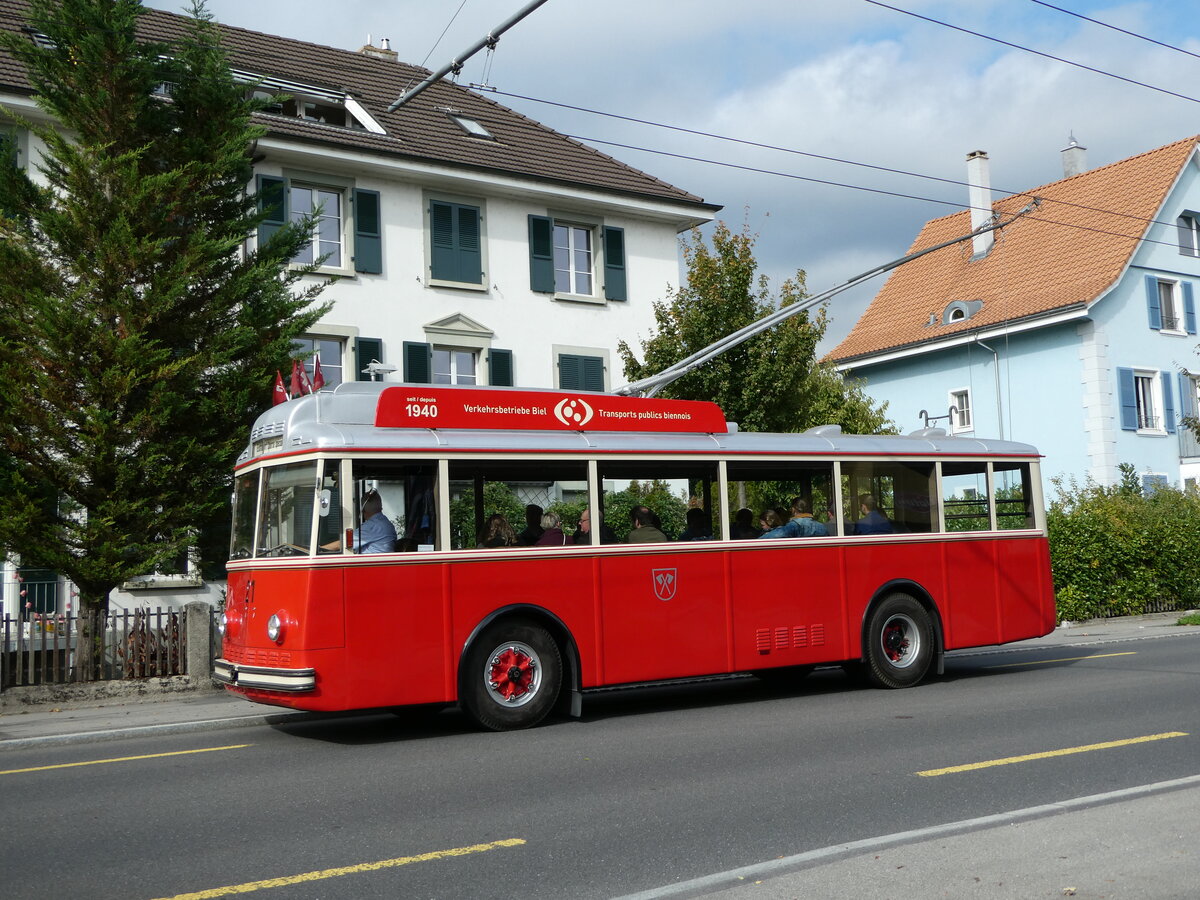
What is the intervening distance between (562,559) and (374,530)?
1.81m

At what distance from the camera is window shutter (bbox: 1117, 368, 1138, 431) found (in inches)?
1411

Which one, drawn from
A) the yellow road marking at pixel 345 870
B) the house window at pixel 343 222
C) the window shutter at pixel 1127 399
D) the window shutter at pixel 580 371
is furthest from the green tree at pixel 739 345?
the yellow road marking at pixel 345 870

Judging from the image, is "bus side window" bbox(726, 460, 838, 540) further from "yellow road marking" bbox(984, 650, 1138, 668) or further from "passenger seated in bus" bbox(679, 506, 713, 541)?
"yellow road marking" bbox(984, 650, 1138, 668)

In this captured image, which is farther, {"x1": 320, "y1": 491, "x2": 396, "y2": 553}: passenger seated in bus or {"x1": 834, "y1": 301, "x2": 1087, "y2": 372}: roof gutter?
{"x1": 834, "y1": 301, "x2": 1087, "y2": 372}: roof gutter

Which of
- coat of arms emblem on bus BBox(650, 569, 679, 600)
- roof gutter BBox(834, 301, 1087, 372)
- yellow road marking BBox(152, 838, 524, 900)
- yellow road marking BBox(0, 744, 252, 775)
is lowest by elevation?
yellow road marking BBox(152, 838, 524, 900)

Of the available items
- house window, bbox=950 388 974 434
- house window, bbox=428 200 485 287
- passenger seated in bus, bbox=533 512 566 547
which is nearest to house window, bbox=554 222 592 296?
house window, bbox=428 200 485 287

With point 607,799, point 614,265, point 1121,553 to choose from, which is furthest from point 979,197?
point 607,799

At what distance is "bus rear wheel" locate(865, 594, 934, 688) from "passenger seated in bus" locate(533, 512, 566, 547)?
151 inches

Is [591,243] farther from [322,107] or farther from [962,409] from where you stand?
[962,409]

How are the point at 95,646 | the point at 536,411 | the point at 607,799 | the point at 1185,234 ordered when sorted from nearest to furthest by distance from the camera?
1. the point at 607,799
2. the point at 536,411
3. the point at 95,646
4. the point at 1185,234

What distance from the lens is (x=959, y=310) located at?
132 feet

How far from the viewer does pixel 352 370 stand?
2505 centimetres

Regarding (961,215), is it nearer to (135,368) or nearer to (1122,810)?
(135,368)

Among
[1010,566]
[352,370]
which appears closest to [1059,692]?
[1010,566]
